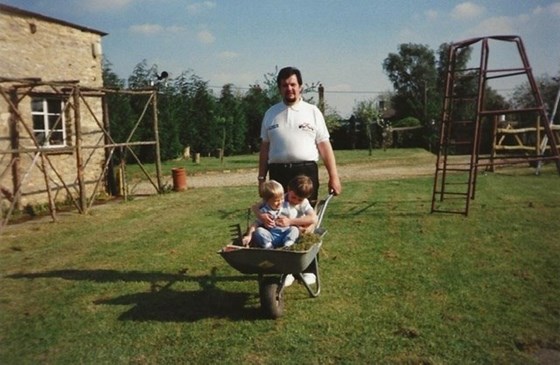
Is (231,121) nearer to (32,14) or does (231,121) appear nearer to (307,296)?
(32,14)

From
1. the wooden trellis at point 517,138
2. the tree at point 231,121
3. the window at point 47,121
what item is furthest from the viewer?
the tree at point 231,121

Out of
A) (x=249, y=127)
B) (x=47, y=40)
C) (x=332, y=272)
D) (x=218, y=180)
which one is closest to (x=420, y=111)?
(x=249, y=127)

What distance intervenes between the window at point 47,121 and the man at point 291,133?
7.40 meters

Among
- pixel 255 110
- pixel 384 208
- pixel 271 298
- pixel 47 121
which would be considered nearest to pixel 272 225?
pixel 271 298

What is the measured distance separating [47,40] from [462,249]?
9715 millimetres

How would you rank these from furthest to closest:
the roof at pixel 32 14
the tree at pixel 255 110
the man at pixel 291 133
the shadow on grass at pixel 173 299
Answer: the tree at pixel 255 110 < the roof at pixel 32 14 < the man at pixel 291 133 < the shadow on grass at pixel 173 299

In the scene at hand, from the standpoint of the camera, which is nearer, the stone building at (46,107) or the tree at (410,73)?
the stone building at (46,107)

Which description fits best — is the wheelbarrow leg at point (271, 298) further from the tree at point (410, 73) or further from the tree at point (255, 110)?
the tree at point (410, 73)

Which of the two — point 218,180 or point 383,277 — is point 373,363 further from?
point 218,180

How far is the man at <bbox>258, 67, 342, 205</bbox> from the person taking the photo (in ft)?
13.9

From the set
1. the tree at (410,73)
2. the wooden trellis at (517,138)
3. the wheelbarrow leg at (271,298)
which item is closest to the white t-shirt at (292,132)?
the wheelbarrow leg at (271,298)

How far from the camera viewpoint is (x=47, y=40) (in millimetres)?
10352

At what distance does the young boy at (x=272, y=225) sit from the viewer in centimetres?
Result: 388

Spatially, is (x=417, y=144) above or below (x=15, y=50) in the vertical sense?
below
